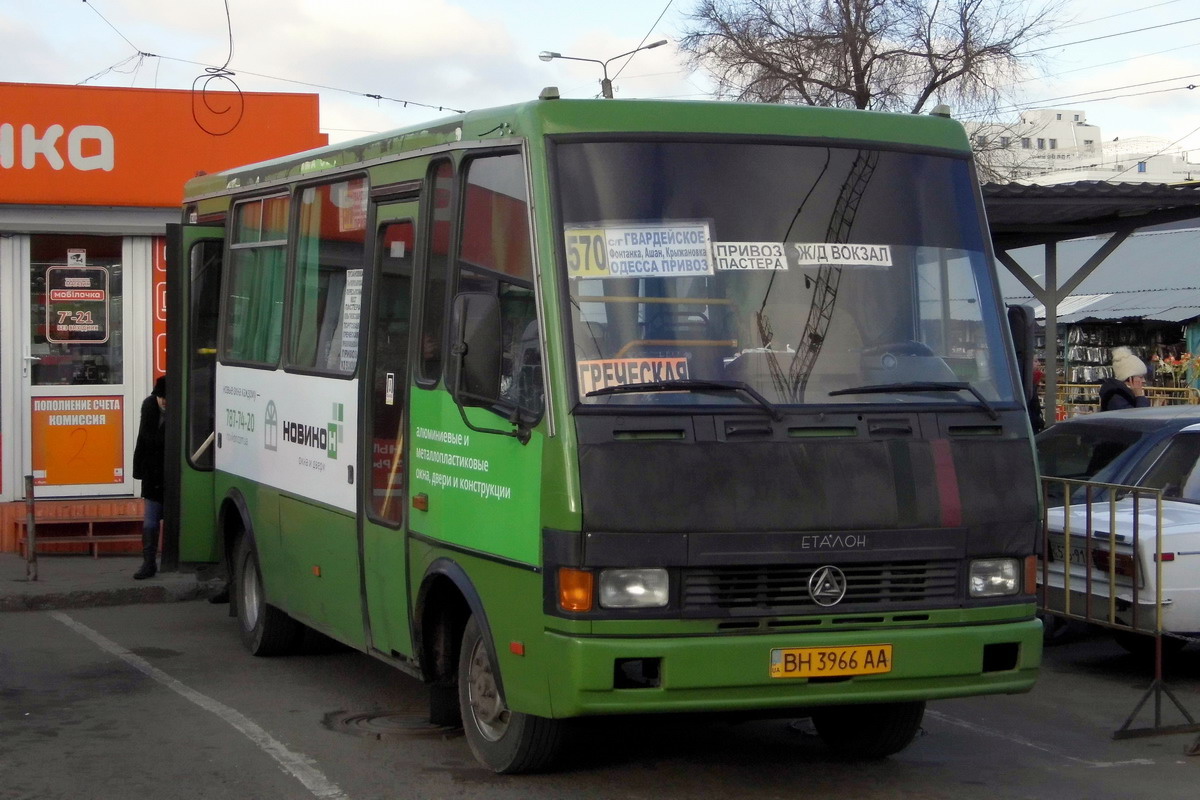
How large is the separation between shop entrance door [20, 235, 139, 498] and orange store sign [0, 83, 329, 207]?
51cm

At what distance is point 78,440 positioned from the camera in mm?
14453

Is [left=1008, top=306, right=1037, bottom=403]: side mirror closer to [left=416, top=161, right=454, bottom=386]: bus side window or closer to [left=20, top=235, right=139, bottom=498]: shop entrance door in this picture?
[left=416, top=161, right=454, bottom=386]: bus side window

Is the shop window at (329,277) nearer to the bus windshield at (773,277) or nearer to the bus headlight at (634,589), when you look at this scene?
the bus windshield at (773,277)

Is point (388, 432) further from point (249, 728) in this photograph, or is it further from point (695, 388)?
point (695, 388)

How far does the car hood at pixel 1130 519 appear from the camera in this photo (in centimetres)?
849

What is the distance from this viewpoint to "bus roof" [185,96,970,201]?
6.03 metres

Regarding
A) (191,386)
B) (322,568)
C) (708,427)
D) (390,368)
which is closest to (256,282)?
(191,386)

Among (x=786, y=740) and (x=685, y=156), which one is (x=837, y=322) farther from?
(x=786, y=740)

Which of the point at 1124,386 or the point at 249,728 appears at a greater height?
the point at 1124,386

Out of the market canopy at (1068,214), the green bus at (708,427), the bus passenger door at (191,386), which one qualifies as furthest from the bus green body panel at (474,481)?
the market canopy at (1068,214)

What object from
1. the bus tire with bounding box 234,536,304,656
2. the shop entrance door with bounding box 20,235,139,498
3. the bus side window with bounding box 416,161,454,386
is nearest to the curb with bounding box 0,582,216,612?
the bus tire with bounding box 234,536,304,656

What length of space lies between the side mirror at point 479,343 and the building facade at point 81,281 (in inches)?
346

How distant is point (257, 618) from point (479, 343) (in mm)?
4357

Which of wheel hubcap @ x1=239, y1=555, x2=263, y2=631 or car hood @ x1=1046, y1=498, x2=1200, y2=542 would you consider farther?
wheel hubcap @ x1=239, y1=555, x2=263, y2=631
